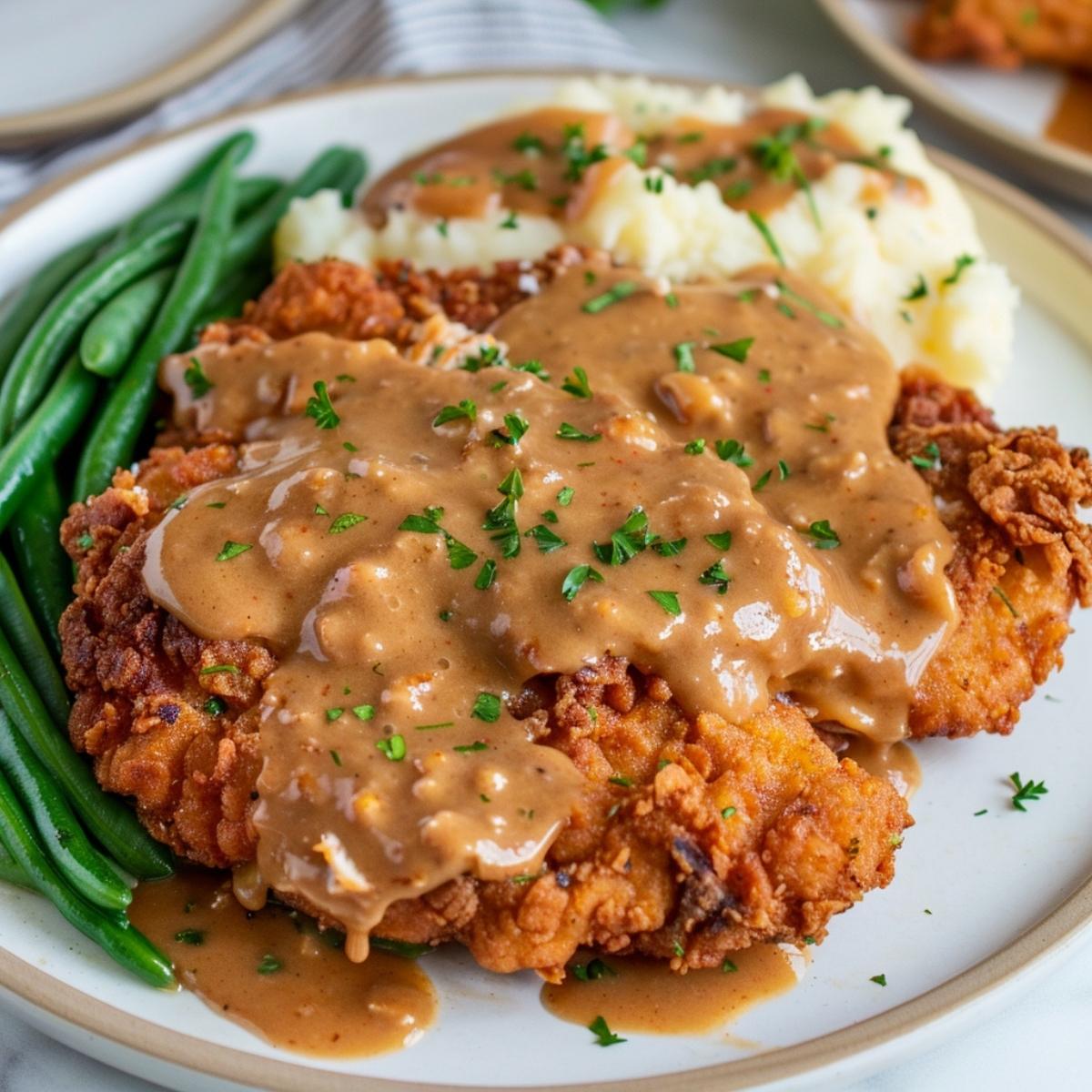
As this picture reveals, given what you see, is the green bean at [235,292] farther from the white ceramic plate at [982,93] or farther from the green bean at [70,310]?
the white ceramic plate at [982,93]

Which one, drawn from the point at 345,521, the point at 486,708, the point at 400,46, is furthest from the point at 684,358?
the point at 400,46

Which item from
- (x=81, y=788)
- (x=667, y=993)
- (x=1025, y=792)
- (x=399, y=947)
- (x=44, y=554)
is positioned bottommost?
(x=1025, y=792)

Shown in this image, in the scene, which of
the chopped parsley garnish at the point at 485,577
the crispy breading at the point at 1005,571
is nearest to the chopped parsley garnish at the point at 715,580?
the chopped parsley garnish at the point at 485,577

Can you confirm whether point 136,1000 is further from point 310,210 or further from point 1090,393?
point 1090,393

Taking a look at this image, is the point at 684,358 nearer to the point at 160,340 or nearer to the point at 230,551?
the point at 230,551

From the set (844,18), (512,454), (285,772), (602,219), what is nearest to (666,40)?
(844,18)

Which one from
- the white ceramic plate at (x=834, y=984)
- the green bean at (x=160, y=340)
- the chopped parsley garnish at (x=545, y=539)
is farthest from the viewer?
the green bean at (x=160, y=340)
